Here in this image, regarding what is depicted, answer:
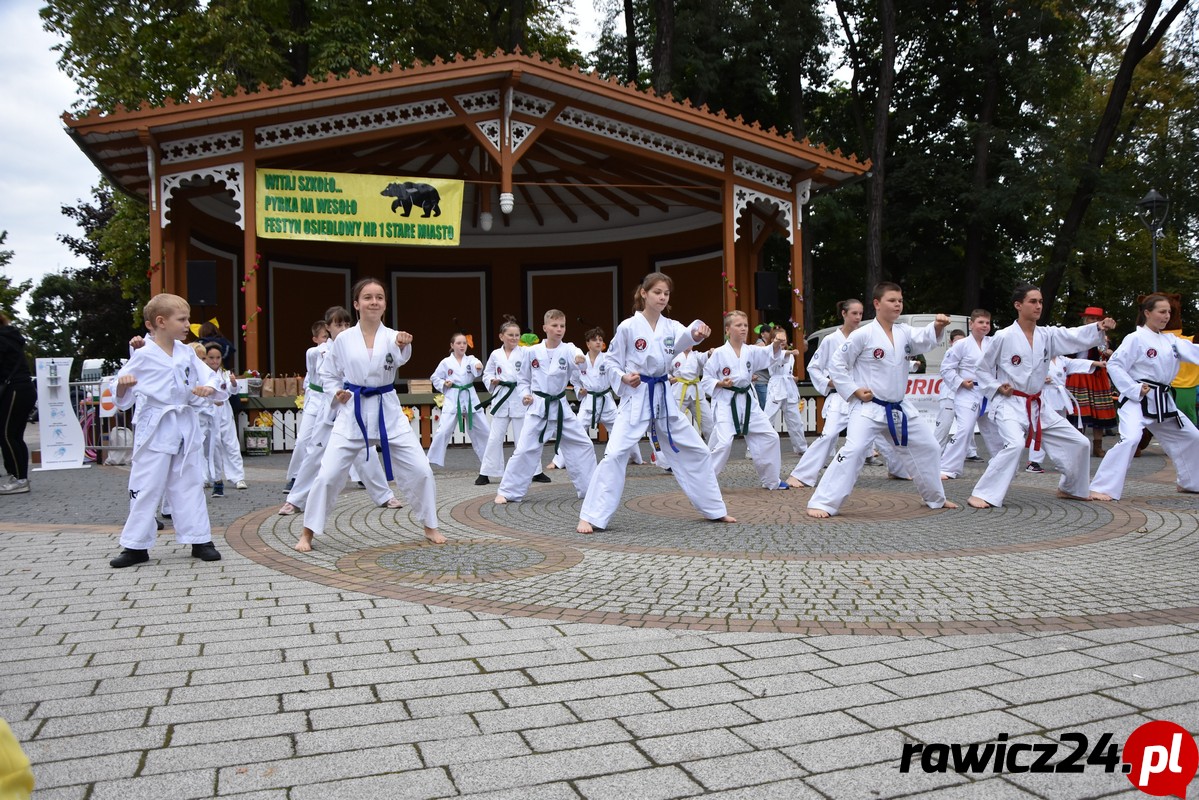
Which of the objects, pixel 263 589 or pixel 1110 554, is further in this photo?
pixel 1110 554

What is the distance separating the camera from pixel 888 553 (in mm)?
6094

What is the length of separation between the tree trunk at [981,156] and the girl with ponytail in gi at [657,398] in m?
20.8

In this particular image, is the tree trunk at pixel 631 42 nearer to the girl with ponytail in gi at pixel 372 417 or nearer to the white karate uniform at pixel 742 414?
the white karate uniform at pixel 742 414

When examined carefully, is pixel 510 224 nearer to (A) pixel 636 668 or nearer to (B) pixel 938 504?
(B) pixel 938 504

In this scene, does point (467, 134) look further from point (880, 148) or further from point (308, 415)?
point (880, 148)

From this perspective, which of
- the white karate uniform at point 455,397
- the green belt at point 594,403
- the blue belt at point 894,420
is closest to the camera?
the blue belt at point 894,420

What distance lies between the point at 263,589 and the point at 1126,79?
22.7m

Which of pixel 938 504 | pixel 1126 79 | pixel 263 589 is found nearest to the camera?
pixel 263 589

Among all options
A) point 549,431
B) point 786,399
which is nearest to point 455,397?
point 549,431

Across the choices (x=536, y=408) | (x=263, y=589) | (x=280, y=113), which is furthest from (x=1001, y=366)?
(x=280, y=113)

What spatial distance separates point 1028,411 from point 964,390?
265cm

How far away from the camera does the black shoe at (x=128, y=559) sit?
5891mm

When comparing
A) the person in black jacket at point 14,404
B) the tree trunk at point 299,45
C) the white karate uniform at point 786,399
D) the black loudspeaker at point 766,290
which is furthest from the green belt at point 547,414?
the tree trunk at point 299,45

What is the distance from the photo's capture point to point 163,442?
20.2 ft
